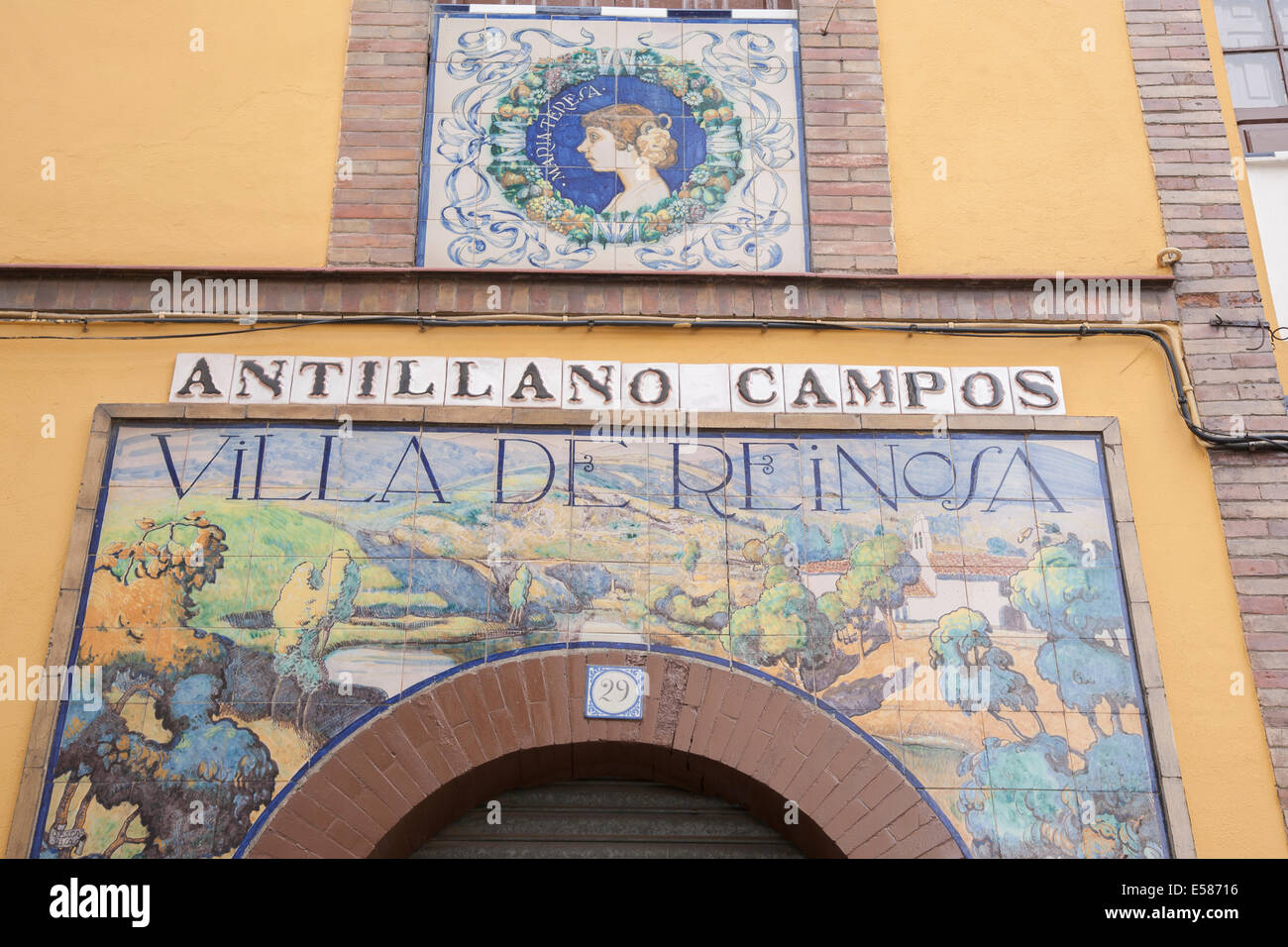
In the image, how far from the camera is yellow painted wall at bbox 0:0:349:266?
669 cm

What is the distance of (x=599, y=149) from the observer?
22.9 ft

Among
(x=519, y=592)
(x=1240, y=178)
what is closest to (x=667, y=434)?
(x=519, y=592)

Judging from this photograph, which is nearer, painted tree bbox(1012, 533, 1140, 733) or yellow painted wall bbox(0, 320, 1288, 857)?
yellow painted wall bbox(0, 320, 1288, 857)

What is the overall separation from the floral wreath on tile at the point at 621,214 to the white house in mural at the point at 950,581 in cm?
215

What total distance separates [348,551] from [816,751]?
95.9 inches

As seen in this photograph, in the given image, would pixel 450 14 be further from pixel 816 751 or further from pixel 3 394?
pixel 816 751

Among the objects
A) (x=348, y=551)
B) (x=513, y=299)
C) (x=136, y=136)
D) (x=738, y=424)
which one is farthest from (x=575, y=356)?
(x=136, y=136)

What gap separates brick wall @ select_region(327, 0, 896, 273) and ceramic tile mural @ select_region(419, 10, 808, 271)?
11 cm

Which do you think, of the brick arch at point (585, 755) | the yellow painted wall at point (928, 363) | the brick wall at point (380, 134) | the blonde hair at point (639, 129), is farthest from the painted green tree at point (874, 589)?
the brick wall at point (380, 134)

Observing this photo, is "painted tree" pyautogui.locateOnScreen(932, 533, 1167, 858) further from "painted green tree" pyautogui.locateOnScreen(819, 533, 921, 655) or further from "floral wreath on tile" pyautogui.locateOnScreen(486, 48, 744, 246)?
"floral wreath on tile" pyautogui.locateOnScreen(486, 48, 744, 246)

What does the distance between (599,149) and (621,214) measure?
1.47 feet

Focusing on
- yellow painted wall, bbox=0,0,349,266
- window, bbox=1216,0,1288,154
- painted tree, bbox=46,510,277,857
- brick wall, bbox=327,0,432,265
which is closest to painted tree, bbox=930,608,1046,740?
painted tree, bbox=46,510,277,857

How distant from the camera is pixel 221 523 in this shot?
6.01 meters
